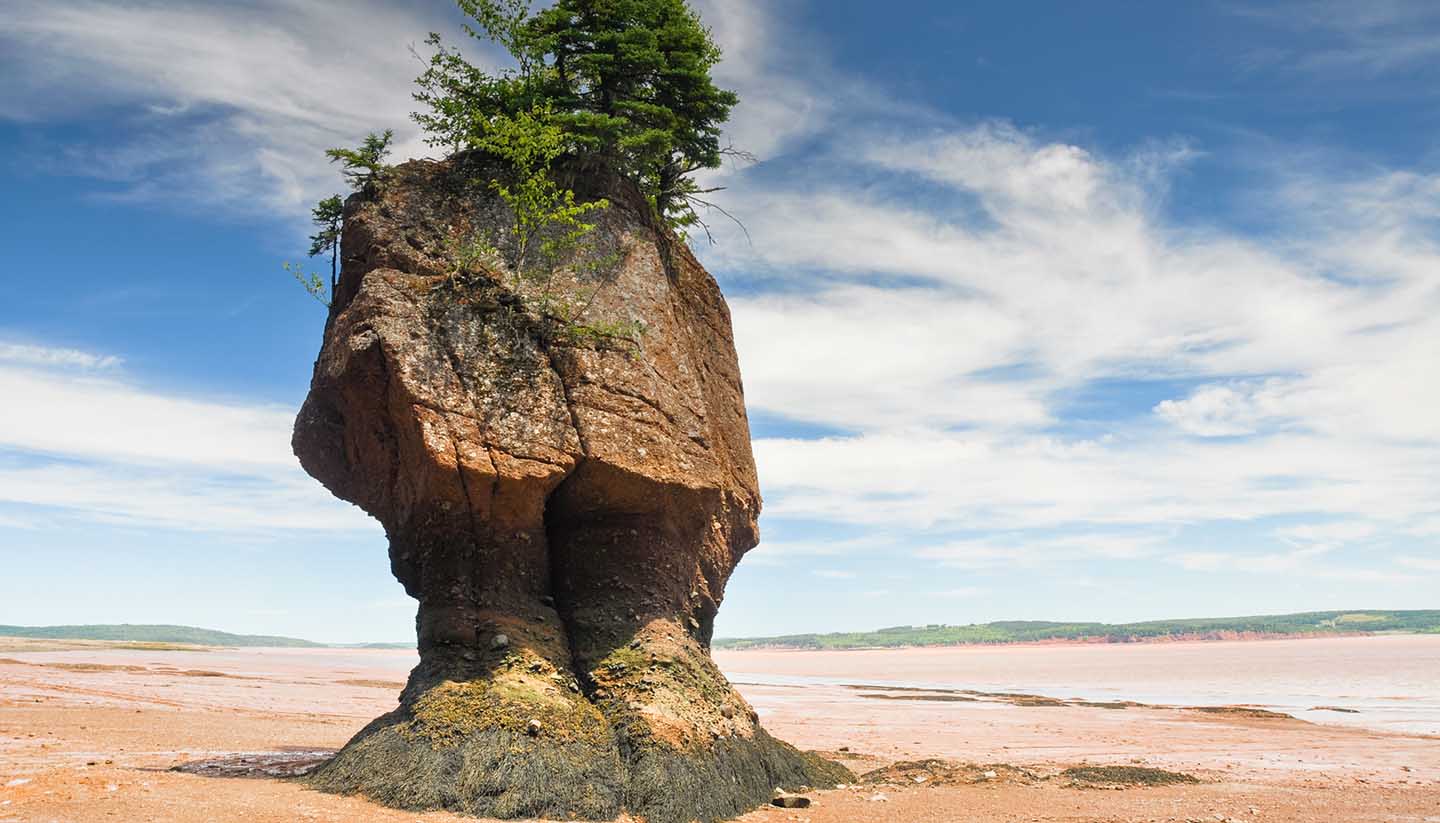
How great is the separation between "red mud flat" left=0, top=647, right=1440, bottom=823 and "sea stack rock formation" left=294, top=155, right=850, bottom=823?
1144 millimetres

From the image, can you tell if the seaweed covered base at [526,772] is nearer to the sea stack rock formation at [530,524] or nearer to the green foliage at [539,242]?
the sea stack rock formation at [530,524]

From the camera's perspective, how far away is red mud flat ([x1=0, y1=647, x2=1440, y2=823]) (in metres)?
11.8

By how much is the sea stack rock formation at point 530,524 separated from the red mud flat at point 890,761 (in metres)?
1.14

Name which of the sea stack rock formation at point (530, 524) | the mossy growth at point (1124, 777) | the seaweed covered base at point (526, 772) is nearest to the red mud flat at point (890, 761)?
the mossy growth at point (1124, 777)

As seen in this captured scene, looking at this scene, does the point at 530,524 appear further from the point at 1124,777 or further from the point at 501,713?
the point at 1124,777

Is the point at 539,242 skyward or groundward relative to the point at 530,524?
skyward

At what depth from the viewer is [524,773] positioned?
1194 cm

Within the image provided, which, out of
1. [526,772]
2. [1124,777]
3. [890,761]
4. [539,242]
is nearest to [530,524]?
[526,772]

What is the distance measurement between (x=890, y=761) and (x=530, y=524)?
406 inches

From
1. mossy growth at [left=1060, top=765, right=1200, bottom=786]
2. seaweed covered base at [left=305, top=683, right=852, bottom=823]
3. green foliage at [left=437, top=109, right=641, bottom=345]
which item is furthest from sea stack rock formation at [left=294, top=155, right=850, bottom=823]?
mossy growth at [left=1060, top=765, right=1200, bottom=786]

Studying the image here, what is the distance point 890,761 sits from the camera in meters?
20.0

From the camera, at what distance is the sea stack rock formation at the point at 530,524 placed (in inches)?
486

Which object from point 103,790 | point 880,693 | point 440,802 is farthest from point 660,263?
point 880,693

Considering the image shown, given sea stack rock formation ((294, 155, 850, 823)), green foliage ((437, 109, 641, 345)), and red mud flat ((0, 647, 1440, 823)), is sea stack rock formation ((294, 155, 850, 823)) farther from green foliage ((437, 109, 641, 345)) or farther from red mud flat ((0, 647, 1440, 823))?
red mud flat ((0, 647, 1440, 823))
